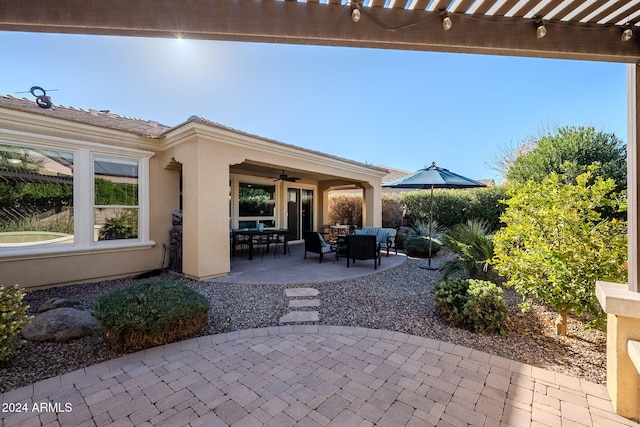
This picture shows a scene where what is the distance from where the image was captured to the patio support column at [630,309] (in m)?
2.24

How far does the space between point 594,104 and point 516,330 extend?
14.5 metres

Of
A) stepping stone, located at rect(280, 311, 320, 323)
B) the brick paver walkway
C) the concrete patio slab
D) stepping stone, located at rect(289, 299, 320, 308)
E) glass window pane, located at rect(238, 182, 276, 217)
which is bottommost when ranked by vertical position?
the brick paver walkway

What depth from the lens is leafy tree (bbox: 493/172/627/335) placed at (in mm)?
3281

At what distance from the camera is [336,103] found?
41.2 ft

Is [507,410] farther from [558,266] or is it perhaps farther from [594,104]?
[594,104]

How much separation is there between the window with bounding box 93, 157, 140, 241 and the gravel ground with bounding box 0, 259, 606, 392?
3.93ft

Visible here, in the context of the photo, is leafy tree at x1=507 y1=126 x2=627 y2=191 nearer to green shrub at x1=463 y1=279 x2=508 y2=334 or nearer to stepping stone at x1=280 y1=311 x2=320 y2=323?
green shrub at x1=463 y1=279 x2=508 y2=334

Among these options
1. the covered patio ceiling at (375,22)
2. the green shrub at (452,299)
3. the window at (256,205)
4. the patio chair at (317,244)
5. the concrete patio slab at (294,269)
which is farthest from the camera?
the window at (256,205)

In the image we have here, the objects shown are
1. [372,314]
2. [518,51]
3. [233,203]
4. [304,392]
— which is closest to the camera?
[518,51]

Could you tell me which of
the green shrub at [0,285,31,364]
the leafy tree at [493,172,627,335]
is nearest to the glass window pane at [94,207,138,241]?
the green shrub at [0,285,31,364]

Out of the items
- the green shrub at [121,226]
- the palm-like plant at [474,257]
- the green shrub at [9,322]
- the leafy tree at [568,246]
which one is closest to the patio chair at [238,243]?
the green shrub at [121,226]

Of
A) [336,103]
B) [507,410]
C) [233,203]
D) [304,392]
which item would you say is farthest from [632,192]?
[336,103]

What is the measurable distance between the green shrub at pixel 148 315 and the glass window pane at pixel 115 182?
398cm

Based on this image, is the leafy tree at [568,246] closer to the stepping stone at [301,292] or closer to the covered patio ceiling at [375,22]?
the covered patio ceiling at [375,22]
